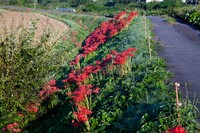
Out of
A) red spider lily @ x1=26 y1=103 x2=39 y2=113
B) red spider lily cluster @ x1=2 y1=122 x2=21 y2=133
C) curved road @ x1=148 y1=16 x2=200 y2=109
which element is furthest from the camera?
red spider lily @ x1=26 y1=103 x2=39 y2=113

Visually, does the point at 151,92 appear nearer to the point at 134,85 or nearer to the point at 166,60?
the point at 134,85

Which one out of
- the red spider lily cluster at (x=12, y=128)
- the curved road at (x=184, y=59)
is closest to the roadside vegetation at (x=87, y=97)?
the red spider lily cluster at (x=12, y=128)

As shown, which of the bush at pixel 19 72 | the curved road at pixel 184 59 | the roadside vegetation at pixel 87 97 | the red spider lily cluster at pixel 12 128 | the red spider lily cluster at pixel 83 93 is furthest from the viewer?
the curved road at pixel 184 59

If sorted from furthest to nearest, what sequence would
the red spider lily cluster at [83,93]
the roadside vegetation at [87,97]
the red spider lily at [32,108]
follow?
the red spider lily at [32,108] → the red spider lily cluster at [83,93] → the roadside vegetation at [87,97]

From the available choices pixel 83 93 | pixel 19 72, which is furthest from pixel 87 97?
pixel 19 72

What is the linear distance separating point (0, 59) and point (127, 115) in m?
4.02

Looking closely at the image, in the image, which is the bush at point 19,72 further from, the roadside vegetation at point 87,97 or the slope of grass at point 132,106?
the slope of grass at point 132,106

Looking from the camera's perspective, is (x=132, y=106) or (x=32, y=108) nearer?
(x=132, y=106)

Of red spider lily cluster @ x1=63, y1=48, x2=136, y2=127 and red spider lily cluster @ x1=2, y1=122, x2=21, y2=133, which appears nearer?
red spider lily cluster @ x1=63, y1=48, x2=136, y2=127

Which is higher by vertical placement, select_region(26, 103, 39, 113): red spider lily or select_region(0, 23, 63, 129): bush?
select_region(0, 23, 63, 129): bush

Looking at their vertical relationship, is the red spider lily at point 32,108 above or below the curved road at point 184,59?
below

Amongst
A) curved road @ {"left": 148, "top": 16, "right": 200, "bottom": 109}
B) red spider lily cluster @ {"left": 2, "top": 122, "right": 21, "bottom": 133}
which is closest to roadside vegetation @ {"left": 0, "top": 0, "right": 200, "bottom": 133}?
red spider lily cluster @ {"left": 2, "top": 122, "right": 21, "bottom": 133}

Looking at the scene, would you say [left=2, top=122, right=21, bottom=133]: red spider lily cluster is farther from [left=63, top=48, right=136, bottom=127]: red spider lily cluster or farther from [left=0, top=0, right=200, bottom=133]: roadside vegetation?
[left=63, top=48, right=136, bottom=127]: red spider lily cluster

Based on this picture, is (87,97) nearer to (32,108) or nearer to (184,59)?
(32,108)
